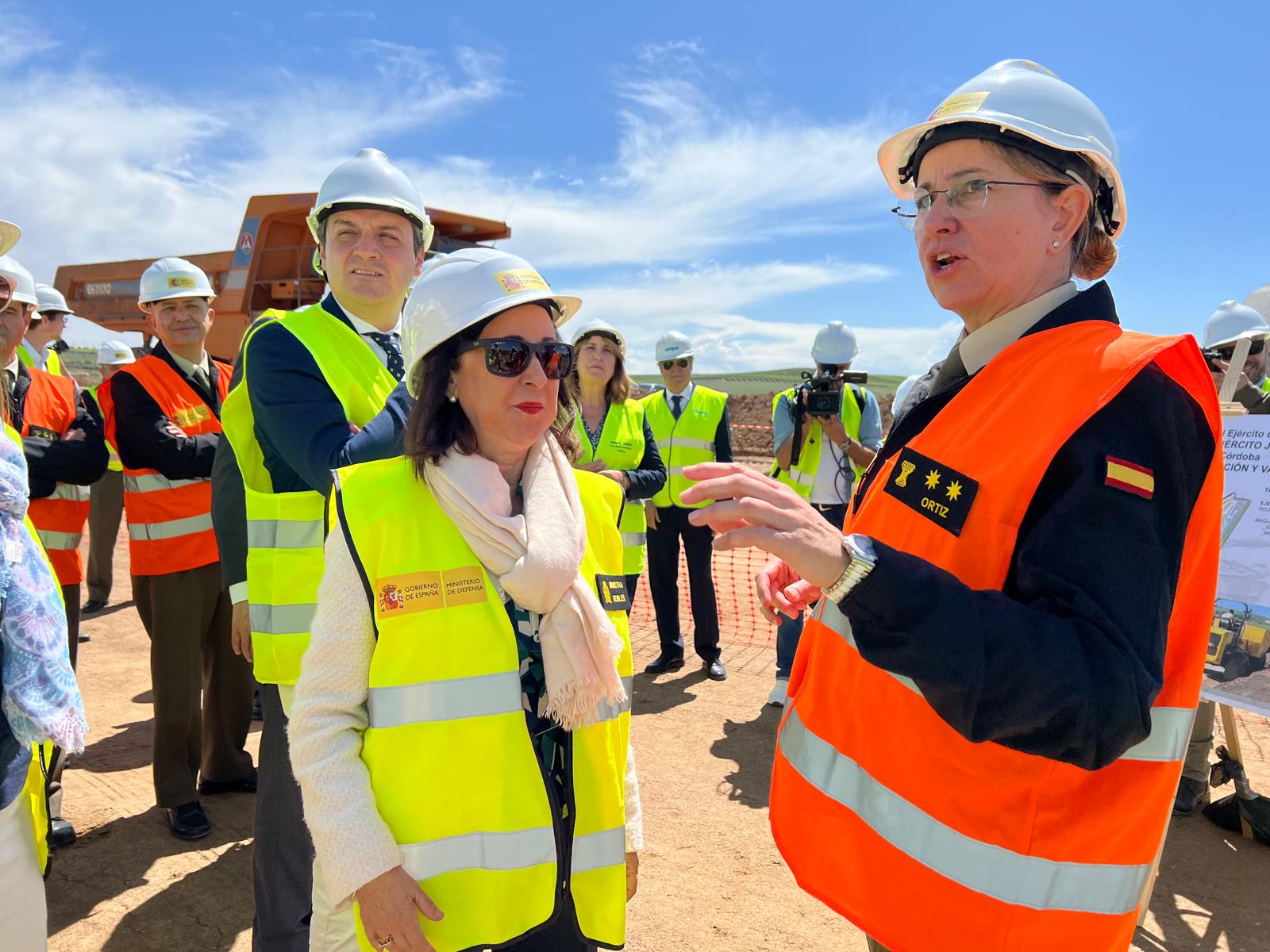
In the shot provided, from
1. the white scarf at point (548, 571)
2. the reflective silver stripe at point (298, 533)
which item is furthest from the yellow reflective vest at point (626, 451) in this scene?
the white scarf at point (548, 571)

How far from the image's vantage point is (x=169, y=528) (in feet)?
13.6

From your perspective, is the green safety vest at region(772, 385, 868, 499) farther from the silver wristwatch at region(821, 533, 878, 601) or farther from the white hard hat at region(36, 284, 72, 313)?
the white hard hat at region(36, 284, 72, 313)

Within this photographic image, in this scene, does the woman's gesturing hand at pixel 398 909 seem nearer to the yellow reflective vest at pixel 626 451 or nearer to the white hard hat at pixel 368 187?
the white hard hat at pixel 368 187

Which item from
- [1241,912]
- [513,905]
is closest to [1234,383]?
[1241,912]

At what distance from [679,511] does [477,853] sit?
15.6ft

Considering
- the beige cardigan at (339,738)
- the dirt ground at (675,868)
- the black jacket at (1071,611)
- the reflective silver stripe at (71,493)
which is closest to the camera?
the black jacket at (1071,611)

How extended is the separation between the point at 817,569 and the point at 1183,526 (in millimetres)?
562

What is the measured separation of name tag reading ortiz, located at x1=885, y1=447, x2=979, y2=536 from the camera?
4.35 feet

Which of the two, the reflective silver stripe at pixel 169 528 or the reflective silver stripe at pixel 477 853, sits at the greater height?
the reflective silver stripe at pixel 169 528

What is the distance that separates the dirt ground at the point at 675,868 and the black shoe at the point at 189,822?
41 millimetres

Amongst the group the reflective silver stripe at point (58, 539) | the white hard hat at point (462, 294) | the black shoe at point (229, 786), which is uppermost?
the white hard hat at point (462, 294)

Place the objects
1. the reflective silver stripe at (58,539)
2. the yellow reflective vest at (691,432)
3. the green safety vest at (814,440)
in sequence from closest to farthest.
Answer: the reflective silver stripe at (58,539), the green safety vest at (814,440), the yellow reflective vest at (691,432)

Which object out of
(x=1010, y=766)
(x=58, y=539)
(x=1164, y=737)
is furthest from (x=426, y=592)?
(x=58, y=539)

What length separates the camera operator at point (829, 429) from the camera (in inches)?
233
